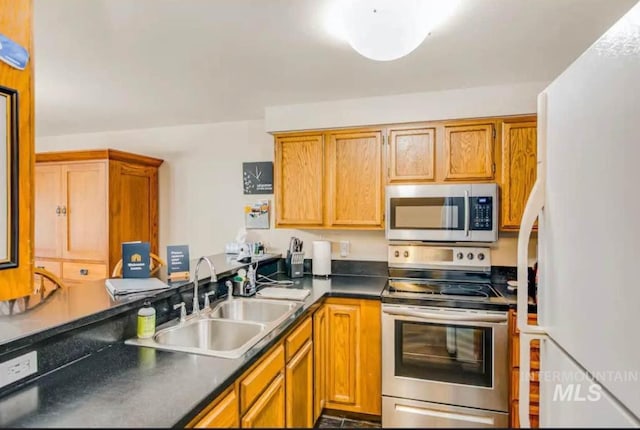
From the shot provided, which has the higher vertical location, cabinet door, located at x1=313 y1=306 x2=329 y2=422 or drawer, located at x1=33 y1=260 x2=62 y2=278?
drawer, located at x1=33 y1=260 x2=62 y2=278

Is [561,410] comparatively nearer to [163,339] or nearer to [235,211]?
[163,339]

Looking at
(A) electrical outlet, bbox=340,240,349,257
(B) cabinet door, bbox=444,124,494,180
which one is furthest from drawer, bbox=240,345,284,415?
(B) cabinet door, bbox=444,124,494,180

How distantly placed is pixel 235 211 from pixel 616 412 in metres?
3.07

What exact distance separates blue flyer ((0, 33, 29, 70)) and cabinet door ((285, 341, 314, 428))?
5.15 ft

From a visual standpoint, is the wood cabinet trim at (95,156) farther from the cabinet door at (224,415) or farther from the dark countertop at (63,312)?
the cabinet door at (224,415)

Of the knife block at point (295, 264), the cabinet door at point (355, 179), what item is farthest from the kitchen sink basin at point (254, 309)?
the cabinet door at point (355, 179)

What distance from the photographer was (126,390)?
3.68ft

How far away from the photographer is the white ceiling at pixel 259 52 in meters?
1.57

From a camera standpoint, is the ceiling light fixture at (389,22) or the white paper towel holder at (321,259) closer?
the ceiling light fixture at (389,22)

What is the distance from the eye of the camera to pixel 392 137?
272 centimetres

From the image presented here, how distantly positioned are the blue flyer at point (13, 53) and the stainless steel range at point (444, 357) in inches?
82.0

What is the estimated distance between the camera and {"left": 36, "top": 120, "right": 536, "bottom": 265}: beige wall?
3426 mm

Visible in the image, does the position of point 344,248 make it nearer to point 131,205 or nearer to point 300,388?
point 300,388

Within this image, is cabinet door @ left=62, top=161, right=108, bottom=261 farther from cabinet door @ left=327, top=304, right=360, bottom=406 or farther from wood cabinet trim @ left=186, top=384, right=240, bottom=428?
wood cabinet trim @ left=186, top=384, right=240, bottom=428
